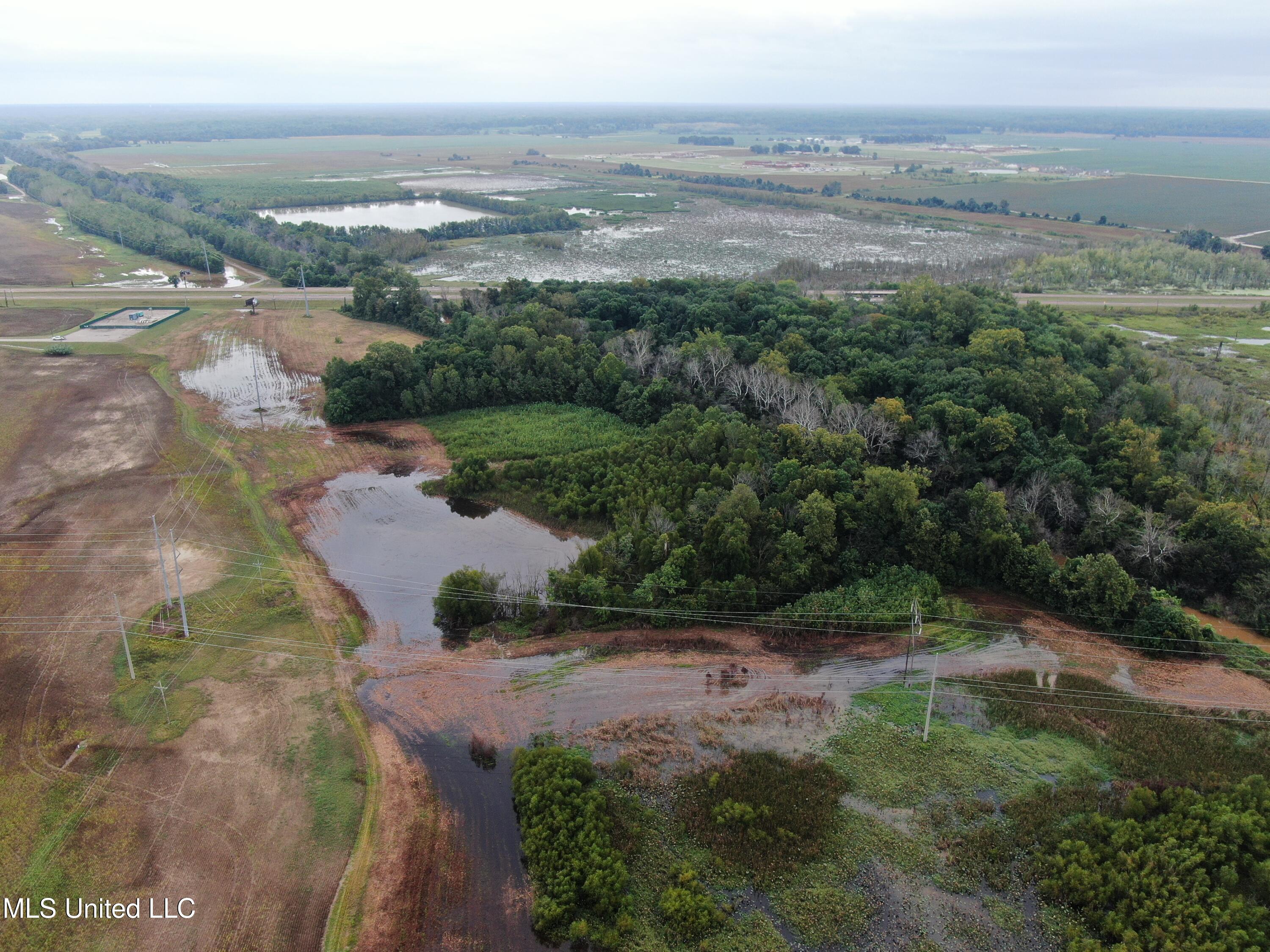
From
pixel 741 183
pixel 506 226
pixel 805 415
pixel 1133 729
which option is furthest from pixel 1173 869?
pixel 741 183

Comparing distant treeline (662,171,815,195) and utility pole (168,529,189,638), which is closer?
utility pole (168,529,189,638)

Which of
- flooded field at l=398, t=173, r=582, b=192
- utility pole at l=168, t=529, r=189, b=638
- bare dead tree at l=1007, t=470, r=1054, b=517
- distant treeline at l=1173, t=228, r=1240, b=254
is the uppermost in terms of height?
flooded field at l=398, t=173, r=582, b=192

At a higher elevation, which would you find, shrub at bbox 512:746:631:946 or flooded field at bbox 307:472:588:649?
flooded field at bbox 307:472:588:649

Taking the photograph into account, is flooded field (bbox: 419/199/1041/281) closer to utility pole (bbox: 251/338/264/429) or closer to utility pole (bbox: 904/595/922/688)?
utility pole (bbox: 251/338/264/429)

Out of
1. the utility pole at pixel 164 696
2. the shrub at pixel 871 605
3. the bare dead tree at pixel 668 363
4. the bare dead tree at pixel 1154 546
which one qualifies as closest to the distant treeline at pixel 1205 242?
the bare dead tree at pixel 668 363

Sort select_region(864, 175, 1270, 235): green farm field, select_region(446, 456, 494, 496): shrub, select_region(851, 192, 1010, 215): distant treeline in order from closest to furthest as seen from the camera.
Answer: select_region(446, 456, 494, 496): shrub, select_region(864, 175, 1270, 235): green farm field, select_region(851, 192, 1010, 215): distant treeline

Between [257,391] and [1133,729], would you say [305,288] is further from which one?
[1133,729]

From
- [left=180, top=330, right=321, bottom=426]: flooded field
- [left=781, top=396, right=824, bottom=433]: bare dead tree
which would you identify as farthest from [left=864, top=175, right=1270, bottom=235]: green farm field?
[left=180, top=330, right=321, bottom=426]: flooded field

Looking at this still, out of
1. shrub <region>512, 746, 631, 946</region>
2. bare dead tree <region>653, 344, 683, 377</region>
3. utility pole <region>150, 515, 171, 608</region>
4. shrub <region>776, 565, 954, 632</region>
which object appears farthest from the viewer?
bare dead tree <region>653, 344, 683, 377</region>
